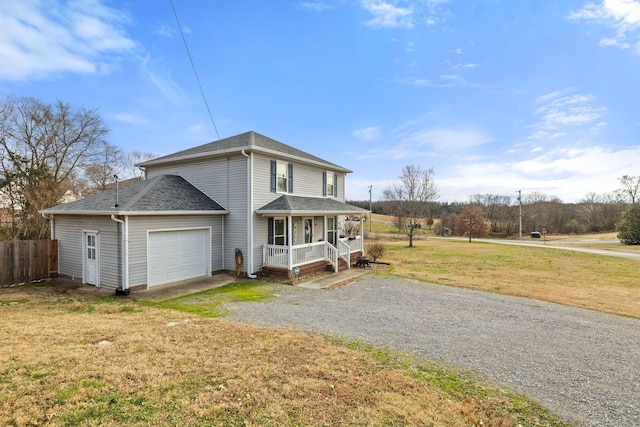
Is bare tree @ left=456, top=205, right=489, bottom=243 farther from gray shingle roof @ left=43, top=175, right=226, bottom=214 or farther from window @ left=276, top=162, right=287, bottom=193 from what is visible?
gray shingle roof @ left=43, top=175, right=226, bottom=214

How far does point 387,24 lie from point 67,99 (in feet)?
82.7

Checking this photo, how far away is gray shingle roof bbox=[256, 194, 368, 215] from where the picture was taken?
12.5m

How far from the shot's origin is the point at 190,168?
46.6ft

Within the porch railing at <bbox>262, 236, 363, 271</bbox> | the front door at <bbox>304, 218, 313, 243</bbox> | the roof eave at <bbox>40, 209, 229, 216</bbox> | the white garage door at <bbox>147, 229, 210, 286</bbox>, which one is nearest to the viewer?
the roof eave at <bbox>40, 209, 229, 216</bbox>

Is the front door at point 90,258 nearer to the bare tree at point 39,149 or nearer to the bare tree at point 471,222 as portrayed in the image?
the bare tree at point 39,149

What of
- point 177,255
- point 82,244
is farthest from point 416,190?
point 82,244

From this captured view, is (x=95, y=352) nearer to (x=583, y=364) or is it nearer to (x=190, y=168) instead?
(x=583, y=364)

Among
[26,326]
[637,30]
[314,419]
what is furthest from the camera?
[637,30]

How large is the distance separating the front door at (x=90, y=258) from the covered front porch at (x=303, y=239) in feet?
19.5

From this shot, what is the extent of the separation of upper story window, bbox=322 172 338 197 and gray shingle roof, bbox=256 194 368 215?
682mm

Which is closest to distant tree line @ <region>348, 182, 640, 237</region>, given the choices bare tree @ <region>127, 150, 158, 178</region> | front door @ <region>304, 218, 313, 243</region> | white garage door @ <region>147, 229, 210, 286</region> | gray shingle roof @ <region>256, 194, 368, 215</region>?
bare tree @ <region>127, 150, 158, 178</region>

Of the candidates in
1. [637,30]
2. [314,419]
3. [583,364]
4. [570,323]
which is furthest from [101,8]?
[637,30]

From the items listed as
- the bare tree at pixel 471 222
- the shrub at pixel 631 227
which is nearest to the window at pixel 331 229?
the bare tree at pixel 471 222

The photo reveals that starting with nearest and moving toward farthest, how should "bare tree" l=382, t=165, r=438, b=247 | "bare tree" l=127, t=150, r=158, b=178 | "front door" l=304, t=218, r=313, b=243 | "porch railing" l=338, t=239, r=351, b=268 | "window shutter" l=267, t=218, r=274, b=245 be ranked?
1. "window shutter" l=267, t=218, r=274, b=245
2. "front door" l=304, t=218, r=313, b=243
3. "porch railing" l=338, t=239, r=351, b=268
4. "bare tree" l=382, t=165, r=438, b=247
5. "bare tree" l=127, t=150, r=158, b=178
